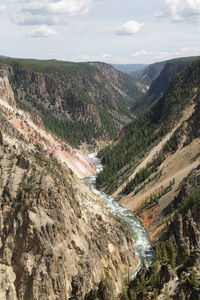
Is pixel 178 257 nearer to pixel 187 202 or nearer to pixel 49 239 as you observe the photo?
pixel 187 202

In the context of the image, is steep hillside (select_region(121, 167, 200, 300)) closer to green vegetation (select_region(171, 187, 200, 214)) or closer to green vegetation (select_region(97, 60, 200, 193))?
green vegetation (select_region(171, 187, 200, 214))

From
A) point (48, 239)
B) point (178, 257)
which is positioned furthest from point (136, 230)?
point (48, 239)

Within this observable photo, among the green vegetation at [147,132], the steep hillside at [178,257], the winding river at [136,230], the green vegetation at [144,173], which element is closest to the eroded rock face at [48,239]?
the winding river at [136,230]

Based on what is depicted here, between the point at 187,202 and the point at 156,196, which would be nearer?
the point at 187,202

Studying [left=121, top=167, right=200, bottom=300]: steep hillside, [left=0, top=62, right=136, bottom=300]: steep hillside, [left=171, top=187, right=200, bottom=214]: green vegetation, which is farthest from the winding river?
[left=171, top=187, right=200, bottom=214]: green vegetation

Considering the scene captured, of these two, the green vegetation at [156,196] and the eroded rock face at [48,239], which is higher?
the eroded rock face at [48,239]

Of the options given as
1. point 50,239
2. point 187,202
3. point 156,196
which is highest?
point 50,239

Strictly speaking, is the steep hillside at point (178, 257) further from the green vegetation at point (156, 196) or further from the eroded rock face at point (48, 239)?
the eroded rock face at point (48, 239)
